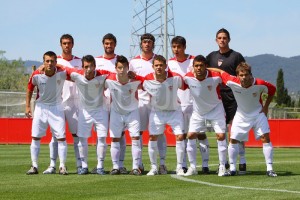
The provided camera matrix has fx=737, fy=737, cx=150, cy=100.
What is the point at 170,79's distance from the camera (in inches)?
517

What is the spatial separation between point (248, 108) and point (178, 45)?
179cm

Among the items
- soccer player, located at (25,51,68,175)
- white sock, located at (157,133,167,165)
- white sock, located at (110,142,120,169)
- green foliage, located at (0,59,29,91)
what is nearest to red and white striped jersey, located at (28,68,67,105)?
soccer player, located at (25,51,68,175)

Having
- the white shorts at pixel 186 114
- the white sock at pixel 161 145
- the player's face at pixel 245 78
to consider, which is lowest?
the white sock at pixel 161 145

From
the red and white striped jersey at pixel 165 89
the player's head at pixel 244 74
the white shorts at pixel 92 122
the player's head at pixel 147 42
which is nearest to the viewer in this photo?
the player's head at pixel 244 74

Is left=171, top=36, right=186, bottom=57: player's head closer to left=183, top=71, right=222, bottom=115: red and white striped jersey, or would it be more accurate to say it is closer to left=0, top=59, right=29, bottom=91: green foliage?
left=183, top=71, right=222, bottom=115: red and white striped jersey

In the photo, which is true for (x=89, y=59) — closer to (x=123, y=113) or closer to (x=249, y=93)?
(x=123, y=113)

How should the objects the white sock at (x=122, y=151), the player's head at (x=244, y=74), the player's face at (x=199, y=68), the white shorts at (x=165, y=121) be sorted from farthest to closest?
the white sock at (x=122, y=151), the white shorts at (x=165, y=121), the player's face at (x=199, y=68), the player's head at (x=244, y=74)

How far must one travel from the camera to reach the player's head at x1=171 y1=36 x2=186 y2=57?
13.5m

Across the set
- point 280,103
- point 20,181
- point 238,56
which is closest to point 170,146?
point 238,56

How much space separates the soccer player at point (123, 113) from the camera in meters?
13.2

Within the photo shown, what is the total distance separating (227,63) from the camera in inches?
542

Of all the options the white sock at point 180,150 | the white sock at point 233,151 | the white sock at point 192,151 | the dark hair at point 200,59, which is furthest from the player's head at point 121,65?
the white sock at point 233,151

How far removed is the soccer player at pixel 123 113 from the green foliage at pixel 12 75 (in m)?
86.7

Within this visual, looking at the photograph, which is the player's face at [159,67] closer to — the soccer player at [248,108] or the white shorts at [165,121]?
the white shorts at [165,121]
